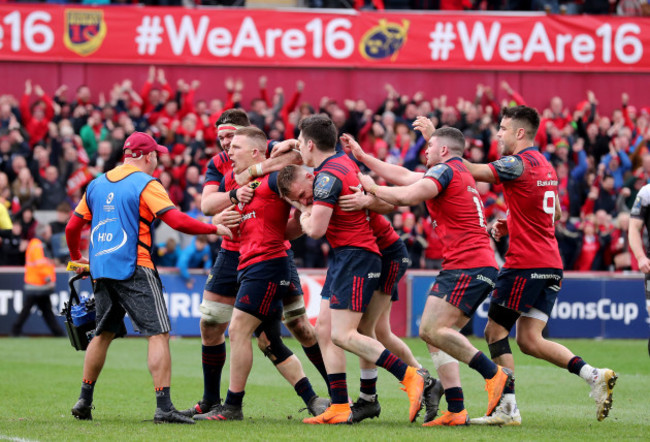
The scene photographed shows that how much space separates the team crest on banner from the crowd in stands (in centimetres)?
114

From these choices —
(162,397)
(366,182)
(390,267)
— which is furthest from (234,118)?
(162,397)

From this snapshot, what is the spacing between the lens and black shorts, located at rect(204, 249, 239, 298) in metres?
9.17

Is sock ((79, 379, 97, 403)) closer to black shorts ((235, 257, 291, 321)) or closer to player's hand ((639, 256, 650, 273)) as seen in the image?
black shorts ((235, 257, 291, 321))

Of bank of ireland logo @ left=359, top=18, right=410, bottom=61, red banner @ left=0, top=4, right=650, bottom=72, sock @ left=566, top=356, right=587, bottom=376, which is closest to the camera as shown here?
sock @ left=566, top=356, right=587, bottom=376

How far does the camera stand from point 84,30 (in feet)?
71.9

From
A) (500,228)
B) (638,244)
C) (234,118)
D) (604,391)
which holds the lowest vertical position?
(604,391)

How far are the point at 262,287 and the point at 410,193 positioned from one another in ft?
4.90

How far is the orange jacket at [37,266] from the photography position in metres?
16.9

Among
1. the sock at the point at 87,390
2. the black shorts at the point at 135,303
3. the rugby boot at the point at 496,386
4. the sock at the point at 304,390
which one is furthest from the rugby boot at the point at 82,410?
the rugby boot at the point at 496,386

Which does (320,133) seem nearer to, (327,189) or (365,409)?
(327,189)

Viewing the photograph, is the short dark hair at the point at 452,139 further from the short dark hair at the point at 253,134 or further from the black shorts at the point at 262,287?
the black shorts at the point at 262,287

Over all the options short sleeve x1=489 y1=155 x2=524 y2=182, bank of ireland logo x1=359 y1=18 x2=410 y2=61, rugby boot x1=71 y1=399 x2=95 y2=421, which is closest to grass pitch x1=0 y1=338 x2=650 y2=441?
rugby boot x1=71 y1=399 x2=95 y2=421

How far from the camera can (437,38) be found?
2312 centimetres

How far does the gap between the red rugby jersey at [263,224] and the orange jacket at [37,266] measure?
9.00 meters
